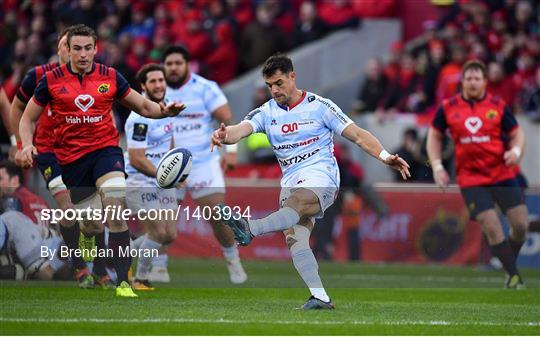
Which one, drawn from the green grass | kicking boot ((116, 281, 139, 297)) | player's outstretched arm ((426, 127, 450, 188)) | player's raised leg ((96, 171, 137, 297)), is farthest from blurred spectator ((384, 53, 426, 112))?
kicking boot ((116, 281, 139, 297))

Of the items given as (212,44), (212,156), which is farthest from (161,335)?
(212,44)

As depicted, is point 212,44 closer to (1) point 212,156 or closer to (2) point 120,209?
(1) point 212,156

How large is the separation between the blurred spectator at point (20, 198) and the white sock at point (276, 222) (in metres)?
3.11

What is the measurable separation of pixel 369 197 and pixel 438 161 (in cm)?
388

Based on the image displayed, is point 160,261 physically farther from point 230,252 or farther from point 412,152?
point 412,152

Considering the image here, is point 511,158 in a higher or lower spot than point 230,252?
higher

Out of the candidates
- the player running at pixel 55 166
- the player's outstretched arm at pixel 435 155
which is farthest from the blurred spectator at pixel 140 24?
the player running at pixel 55 166

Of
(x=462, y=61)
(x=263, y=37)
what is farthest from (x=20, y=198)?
(x=263, y=37)

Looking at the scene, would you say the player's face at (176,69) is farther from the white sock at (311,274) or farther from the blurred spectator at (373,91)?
the blurred spectator at (373,91)

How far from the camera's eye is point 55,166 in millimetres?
14039

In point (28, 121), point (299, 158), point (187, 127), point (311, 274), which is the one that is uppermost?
point (28, 121)

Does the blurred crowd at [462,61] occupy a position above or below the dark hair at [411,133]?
above

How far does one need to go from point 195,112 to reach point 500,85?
760cm

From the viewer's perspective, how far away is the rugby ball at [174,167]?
12.8m
